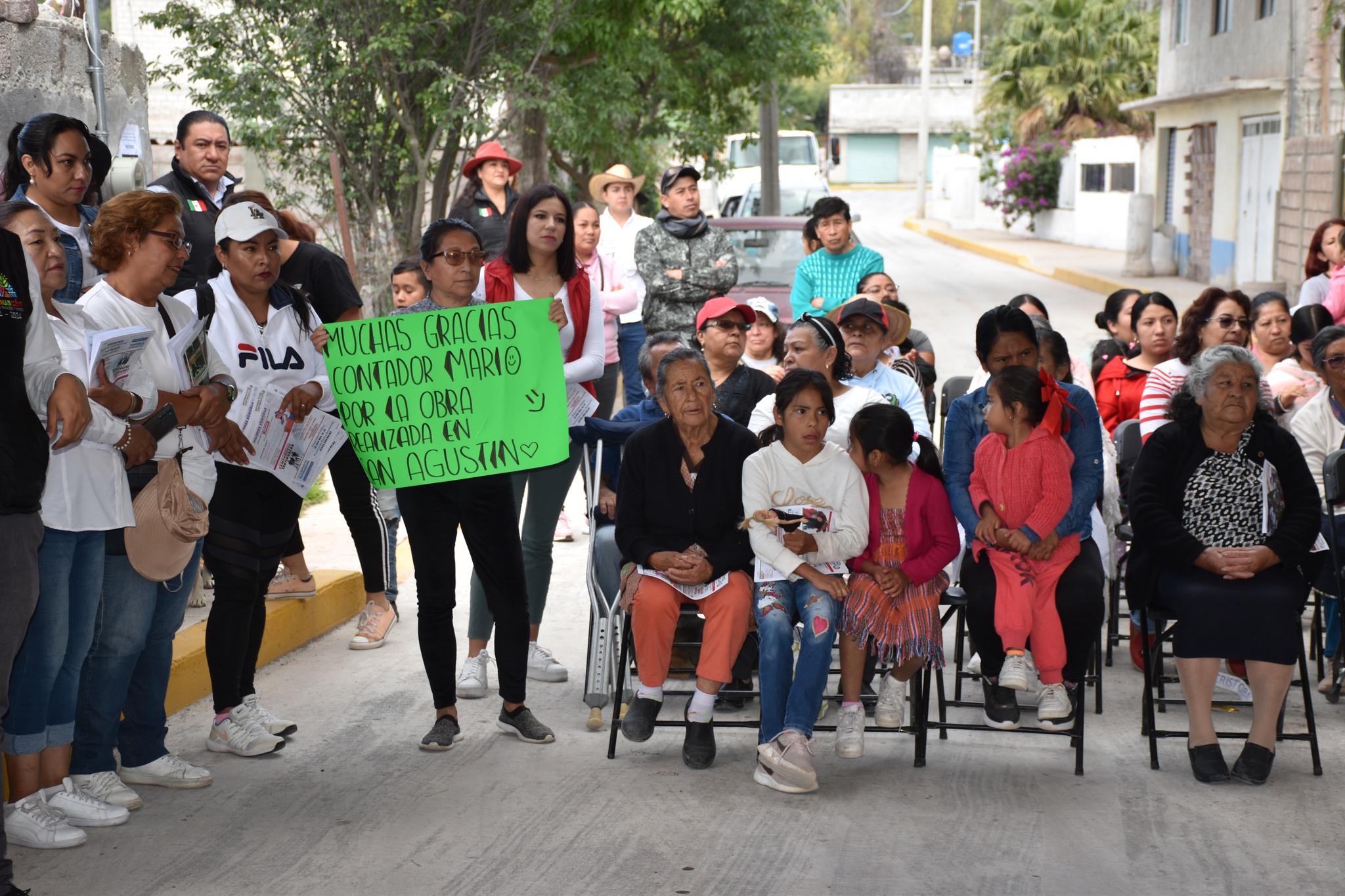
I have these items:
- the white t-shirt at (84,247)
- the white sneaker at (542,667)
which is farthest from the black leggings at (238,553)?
the white sneaker at (542,667)

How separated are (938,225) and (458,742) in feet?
135

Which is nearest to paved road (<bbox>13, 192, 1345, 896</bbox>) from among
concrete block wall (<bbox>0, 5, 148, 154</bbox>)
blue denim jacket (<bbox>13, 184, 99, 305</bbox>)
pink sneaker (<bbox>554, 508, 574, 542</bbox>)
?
blue denim jacket (<bbox>13, 184, 99, 305</bbox>)

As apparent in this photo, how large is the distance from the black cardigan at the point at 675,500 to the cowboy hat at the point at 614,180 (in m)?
4.62

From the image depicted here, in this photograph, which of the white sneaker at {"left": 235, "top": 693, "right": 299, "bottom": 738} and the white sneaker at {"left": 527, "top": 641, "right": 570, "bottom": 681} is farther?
the white sneaker at {"left": 527, "top": 641, "right": 570, "bottom": 681}

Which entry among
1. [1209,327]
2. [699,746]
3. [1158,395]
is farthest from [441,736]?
[1209,327]

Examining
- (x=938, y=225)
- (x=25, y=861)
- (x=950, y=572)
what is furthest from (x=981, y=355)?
(x=938, y=225)

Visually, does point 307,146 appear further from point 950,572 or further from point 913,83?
point 913,83

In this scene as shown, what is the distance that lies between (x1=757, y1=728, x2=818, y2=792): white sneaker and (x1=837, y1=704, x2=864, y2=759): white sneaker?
19cm

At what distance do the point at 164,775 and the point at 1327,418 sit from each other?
189 inches

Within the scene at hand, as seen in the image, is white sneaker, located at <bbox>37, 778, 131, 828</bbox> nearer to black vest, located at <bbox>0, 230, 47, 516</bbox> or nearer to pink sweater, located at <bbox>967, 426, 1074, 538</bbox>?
black vest, located at <bbox>0, 230, 47, 516</bbox>

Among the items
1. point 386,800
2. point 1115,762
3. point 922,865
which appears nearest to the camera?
point 922,865

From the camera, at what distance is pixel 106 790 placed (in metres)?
4.57

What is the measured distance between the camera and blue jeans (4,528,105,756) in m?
4.13

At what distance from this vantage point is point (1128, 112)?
3800cm
